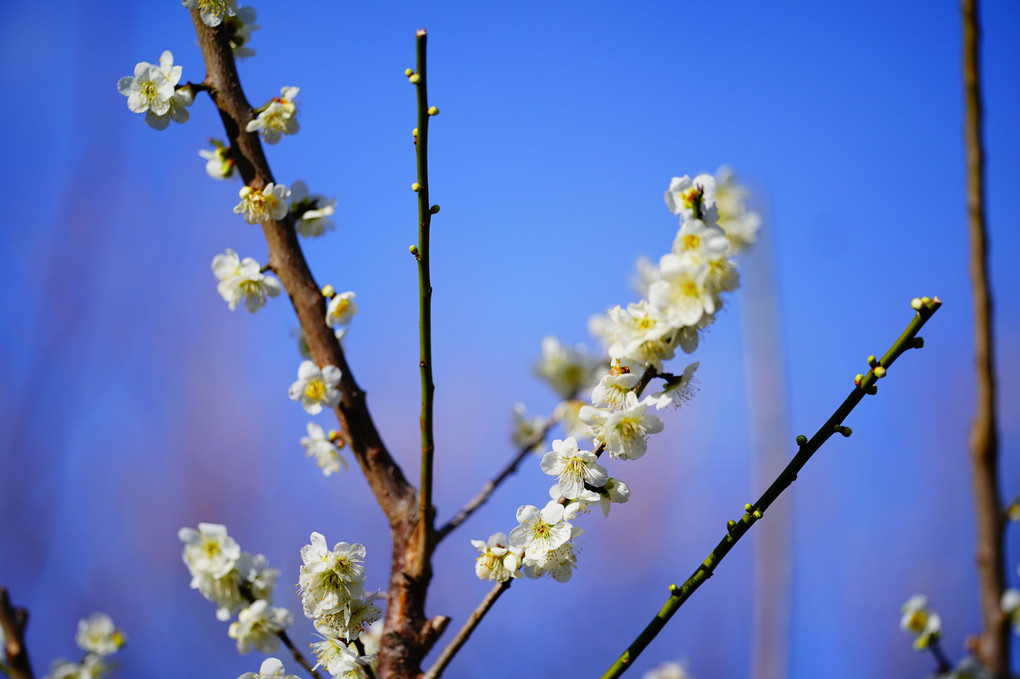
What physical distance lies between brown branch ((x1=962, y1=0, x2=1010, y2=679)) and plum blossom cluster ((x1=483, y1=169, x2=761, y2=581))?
0.30m

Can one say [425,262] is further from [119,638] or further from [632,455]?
[119,638]

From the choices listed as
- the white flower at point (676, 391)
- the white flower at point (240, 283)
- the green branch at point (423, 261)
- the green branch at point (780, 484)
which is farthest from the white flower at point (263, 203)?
the green branch at point (780, 484)

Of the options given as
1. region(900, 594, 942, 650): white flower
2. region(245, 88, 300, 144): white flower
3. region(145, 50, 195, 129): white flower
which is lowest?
region(900, 594, 942, 650): white flower

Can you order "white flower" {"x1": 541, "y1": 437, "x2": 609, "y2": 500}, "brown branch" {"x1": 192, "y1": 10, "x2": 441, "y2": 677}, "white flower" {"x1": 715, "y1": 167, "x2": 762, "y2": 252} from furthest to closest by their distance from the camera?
1. "white flower" {"x1": 715, "y1": 167, "x2": 762, "y2": 252}
2. "brown branch" {"x1": 192, "y1": 10, "x2": 441, "y2": 677}
3. "white flower" {"x1": 541, "y1": 437, "x2": 609, "y2": 500}

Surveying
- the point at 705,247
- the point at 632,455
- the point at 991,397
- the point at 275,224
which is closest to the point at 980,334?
the point at 991,397

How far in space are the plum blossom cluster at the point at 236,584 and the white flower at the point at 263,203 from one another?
2.15 feet

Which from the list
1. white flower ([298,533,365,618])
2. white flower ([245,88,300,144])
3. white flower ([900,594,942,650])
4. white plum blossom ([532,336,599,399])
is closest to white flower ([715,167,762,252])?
white plum blossom ([532,336,599,399])

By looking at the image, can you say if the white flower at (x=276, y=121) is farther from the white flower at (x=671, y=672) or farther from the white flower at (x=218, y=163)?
the white flower at (x=671, y=672)

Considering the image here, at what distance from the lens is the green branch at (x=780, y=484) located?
940 mm

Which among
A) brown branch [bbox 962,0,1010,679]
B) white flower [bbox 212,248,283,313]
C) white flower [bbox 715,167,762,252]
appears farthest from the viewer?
white flower [bbox 715,167,762,252]

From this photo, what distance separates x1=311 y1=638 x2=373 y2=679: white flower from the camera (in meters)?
1.21

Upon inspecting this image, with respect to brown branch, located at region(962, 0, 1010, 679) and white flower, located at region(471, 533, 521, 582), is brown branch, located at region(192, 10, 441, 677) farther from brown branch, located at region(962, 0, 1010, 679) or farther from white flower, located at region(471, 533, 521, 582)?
brown branch, located at region(962, 0, 1010, 679)

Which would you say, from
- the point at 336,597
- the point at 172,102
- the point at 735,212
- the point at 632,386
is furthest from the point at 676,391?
the point at 735,212

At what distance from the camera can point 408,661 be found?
129cm
